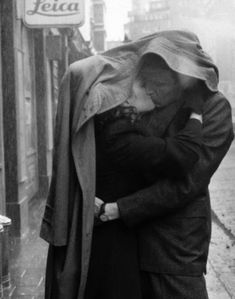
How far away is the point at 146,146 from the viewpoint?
1.91 metres

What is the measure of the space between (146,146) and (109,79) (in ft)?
1.15

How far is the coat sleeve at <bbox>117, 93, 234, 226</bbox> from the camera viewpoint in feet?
6.48

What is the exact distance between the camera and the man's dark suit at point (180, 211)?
1.98m

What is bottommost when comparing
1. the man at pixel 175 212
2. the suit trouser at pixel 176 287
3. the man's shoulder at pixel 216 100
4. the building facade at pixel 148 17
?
the building facade at pixel 148 17

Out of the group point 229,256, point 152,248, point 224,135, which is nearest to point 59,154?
point 152,248

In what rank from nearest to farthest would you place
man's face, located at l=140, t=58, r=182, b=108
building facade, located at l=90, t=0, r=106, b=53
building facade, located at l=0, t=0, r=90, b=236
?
man's face, located at l=140, t=58, r=182, b=108
building facade, located at l=0, t=0, r=90, b=236
building facade, located at l=90, t=0, r=106, b=53

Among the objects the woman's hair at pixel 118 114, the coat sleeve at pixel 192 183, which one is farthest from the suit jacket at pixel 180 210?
the woman's hair at pixel 118 114

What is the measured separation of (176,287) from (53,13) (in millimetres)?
5965

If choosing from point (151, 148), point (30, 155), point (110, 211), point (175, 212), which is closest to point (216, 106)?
point (151, 148)

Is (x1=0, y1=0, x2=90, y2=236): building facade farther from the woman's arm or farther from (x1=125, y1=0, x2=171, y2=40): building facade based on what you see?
(x1=125, y1=0, x2=171, y2=40): building facade

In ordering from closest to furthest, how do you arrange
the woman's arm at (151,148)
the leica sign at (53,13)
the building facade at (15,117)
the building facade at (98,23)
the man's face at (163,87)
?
the woman's arm at (151,148) → the man's face at (163,87) → the building facade at (15,117) → the leica sign at (53,13) → the building facade at (98,23)

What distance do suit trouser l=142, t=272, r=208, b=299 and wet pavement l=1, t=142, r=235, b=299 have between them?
2423mm

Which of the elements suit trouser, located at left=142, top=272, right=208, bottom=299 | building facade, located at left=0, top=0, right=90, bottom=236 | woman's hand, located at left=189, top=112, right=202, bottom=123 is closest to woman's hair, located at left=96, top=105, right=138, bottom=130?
woman's hand, located at left=189, top=112, right=202, bottom=123

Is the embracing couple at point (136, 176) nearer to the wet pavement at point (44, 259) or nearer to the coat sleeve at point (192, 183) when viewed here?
the coat sleeve at point (192, 183)
